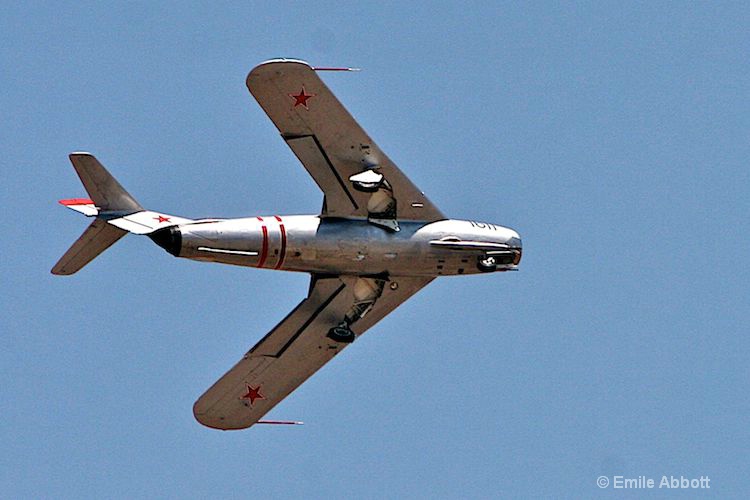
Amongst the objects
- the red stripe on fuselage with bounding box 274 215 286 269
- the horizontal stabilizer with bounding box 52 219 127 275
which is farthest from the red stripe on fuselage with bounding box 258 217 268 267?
the horizontal stabilizer with bounding box 52 219 127 275

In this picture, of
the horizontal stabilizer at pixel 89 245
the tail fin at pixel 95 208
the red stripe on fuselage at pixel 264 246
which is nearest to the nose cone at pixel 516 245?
the red stripe on fuselage at pixel 264 246

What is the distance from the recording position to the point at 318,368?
156 ft

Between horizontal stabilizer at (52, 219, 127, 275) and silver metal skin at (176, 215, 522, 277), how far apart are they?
1.84 meters

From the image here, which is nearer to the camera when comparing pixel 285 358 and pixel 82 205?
Result: pixel 82 205

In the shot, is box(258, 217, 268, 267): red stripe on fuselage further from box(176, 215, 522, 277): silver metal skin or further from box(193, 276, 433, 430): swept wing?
box(193, 276, 433, 430): swept wing

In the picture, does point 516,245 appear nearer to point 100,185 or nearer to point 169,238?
point 169,238

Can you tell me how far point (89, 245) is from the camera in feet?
145

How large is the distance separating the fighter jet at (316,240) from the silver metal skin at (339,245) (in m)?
0.02

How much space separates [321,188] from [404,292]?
3.68 meters

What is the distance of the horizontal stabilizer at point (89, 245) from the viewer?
43969 mm

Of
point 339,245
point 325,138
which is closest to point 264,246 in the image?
point 339,245

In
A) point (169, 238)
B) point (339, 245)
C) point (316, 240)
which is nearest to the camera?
point (169, 238)

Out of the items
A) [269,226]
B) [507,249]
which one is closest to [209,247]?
[269,226]

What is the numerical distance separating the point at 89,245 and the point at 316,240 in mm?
5092
